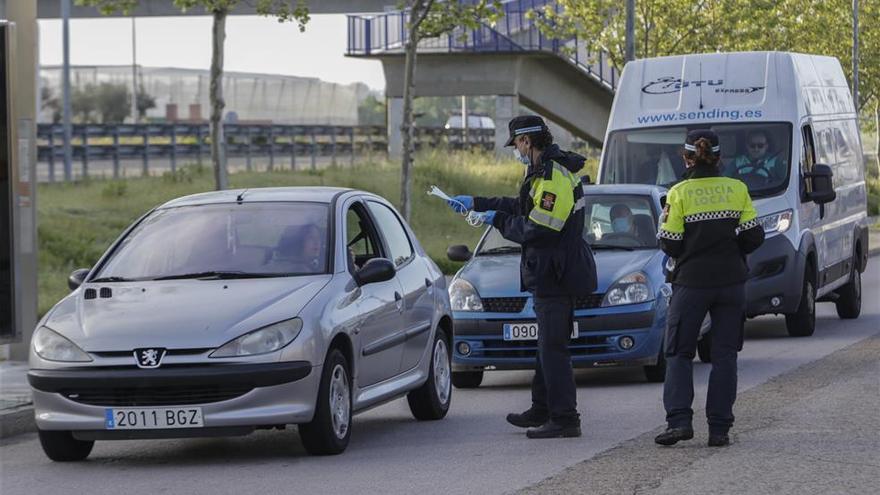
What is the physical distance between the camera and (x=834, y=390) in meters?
12.2

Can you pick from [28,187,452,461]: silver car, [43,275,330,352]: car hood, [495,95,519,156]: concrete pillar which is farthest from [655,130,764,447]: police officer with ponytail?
[495,95,519,156]: concrete pillar

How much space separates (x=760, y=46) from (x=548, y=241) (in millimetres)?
33709

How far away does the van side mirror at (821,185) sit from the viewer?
53.3ft

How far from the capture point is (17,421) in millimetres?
11156

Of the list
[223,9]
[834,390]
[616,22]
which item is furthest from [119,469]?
[616,22]

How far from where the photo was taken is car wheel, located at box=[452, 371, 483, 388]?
44.3 ft

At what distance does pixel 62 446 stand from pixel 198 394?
0.99 m

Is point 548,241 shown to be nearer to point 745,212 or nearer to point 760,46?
point 745,212

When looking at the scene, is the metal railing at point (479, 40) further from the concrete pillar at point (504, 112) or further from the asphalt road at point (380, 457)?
the asphalt road at point (380, 457)

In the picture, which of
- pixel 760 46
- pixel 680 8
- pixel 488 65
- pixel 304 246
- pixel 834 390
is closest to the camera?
pixel 304 246

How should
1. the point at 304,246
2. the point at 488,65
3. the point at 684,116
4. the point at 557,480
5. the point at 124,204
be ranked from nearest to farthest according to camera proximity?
the point at 557,480
the point at 304,246
the point at 684,116
the point at 124,204
the point at 488,65

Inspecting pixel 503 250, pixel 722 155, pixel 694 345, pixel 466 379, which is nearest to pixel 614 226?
pixel 503 250

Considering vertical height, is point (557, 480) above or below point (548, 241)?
below

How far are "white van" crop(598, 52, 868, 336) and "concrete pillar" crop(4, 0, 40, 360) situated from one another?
5.87 metres
